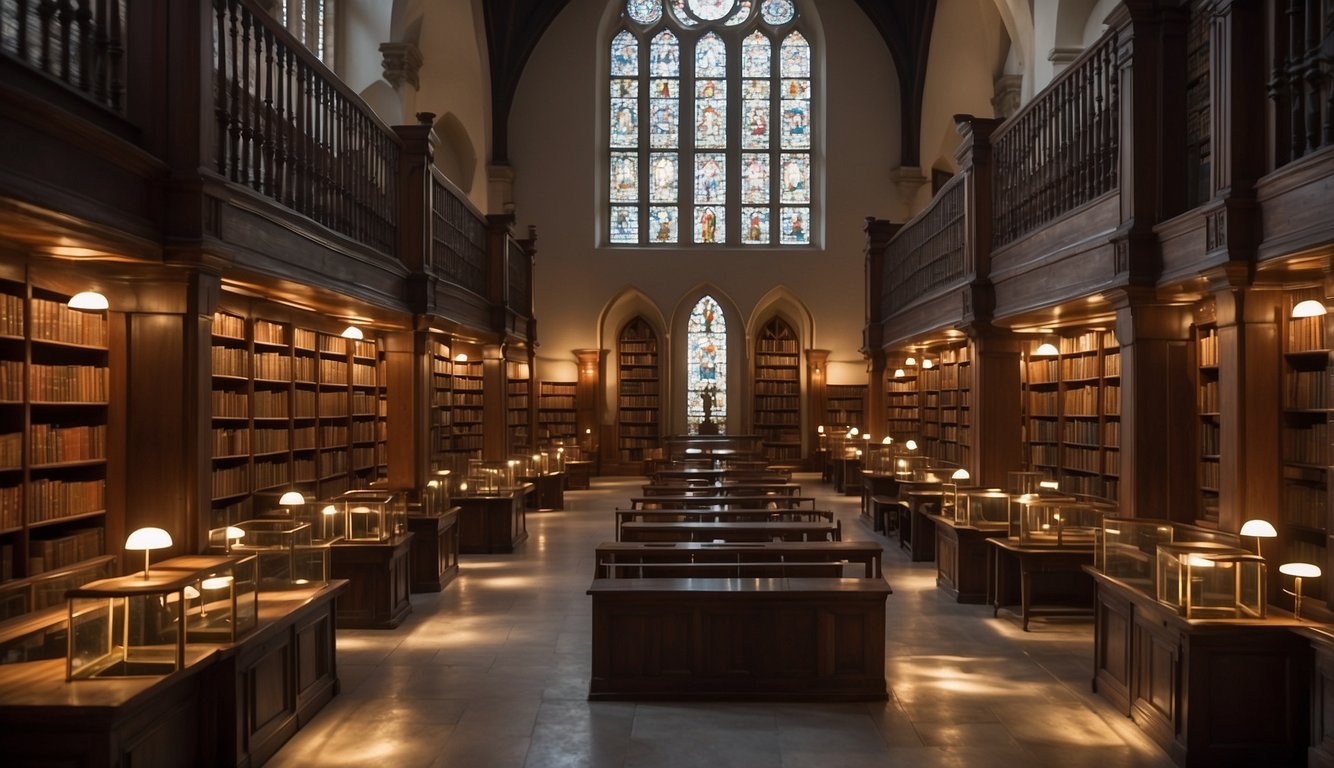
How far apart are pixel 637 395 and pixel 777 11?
9915mm

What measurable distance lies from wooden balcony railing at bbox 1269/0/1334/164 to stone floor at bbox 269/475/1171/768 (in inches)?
129

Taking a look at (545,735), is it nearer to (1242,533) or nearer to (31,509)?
(31,509)

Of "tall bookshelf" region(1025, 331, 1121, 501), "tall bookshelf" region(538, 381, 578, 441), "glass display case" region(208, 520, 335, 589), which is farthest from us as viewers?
"tall bookshelf" region(538, 381, 578, 441)

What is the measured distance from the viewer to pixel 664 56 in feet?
79.9

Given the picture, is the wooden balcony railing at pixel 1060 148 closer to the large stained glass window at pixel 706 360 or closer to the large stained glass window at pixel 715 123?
the large stained glass window at pixel 706 360

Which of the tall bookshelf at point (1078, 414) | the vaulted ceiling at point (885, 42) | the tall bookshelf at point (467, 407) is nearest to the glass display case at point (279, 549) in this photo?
the tall bookshelf at point (1078, 414)

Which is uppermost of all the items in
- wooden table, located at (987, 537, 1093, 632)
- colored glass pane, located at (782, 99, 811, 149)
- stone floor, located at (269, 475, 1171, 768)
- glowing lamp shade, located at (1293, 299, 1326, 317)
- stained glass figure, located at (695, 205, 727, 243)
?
colored glass pane, located at (782, 99, 811, 149)

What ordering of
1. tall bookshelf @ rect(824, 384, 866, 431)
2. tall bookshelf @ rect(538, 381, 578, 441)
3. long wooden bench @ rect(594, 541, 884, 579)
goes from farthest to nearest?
tall bookshelf @ rect(824, 384, 866, 431), tall bookshelf @ rect(538, 381, 578, 441), long wooden bench @ rect(594, 541, 884, 579)

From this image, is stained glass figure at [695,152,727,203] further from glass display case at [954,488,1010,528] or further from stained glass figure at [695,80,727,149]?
glass display case at [954,488,1010,528]

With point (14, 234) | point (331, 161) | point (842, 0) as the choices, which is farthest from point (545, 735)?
point (842, 0)

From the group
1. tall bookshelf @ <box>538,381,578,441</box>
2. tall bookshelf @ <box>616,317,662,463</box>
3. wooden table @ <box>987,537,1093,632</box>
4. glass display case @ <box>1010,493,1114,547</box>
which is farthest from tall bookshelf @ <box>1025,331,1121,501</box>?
tall bookshelf @ <box>538,381,578,441</box>

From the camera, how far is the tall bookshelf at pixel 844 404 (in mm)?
23625

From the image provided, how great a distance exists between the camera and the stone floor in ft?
16.6

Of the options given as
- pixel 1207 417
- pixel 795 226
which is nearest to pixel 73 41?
pixel 1207 417
